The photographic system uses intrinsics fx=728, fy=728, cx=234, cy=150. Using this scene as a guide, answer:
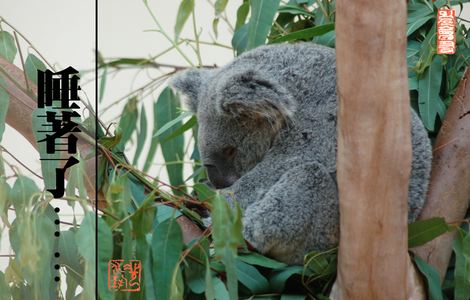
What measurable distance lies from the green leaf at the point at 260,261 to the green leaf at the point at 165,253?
0.22 meters

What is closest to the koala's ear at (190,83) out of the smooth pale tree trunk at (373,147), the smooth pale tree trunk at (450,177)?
the smooth pale tree trunk at (450,177)

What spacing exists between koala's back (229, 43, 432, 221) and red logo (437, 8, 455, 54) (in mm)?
234

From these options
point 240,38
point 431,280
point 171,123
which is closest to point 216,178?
point 171,123

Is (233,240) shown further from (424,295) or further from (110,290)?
(424,295)

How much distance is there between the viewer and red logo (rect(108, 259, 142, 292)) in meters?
1.46

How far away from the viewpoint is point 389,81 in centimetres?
134

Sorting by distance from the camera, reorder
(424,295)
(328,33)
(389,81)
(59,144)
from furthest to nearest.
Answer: (328,33) → (424,295) → (59,144) → (389,81)

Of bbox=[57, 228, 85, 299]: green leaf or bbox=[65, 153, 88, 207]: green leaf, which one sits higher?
bbox=[65, 153, 88, 207]: green leaf

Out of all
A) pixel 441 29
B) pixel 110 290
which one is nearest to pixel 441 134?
pixel 441 29

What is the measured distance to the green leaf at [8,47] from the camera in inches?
69.3

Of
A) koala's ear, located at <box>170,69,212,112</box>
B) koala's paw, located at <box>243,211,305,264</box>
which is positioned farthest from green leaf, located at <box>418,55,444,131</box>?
koala's ear, located at <box>170,69,212,112</box>

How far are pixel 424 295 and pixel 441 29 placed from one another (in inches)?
30.1

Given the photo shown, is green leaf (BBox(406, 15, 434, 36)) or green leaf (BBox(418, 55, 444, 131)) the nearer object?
green leaf (BBox(418, 55, 444, 131))

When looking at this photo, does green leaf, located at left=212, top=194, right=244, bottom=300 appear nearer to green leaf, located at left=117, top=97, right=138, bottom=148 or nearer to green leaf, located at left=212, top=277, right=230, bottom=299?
green leaf, located at left=212, top=277, right=230, bottom=299
